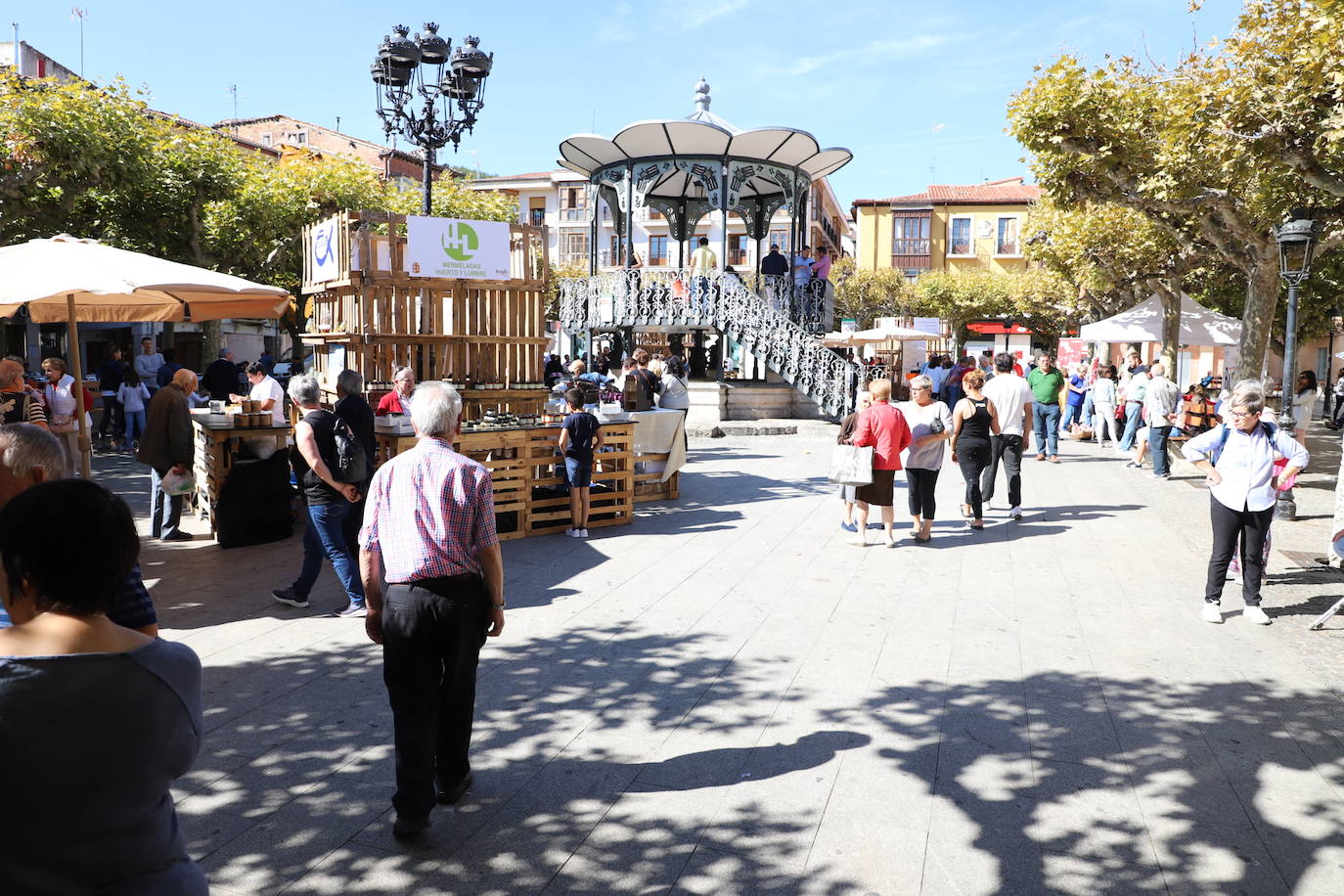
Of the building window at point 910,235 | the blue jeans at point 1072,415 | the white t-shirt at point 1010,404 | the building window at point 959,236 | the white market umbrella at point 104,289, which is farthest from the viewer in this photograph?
the building window at point 910,235

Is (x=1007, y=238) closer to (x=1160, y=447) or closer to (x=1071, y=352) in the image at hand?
(x=1071, y=352)

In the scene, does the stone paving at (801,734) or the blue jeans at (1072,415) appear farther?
the blue jeans at (1072,415)

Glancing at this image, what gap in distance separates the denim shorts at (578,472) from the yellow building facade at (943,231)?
50.3m

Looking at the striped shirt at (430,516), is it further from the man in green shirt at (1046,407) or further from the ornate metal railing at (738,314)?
the ornate metal railing at (738,314)

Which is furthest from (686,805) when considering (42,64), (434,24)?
(42,64)

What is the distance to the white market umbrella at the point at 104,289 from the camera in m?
6.10

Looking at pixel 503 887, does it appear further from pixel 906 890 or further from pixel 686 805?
pixel 906 890

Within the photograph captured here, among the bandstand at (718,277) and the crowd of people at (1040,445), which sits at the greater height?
the bandstand at (718,277)

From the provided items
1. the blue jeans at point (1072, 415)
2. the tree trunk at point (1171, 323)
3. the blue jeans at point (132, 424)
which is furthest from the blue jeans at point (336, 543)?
the tree trunk at point (1171, 323)

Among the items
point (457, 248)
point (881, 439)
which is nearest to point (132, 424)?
point (457, 248)

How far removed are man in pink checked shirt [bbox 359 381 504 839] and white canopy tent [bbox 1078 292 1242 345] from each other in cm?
1766

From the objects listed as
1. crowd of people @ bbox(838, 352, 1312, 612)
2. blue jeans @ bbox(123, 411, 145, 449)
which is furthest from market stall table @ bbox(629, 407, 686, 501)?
blue jeans @ bbox(123, 411, 145, 449)

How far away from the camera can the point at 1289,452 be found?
608cm

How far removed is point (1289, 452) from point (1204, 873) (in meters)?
3.90
